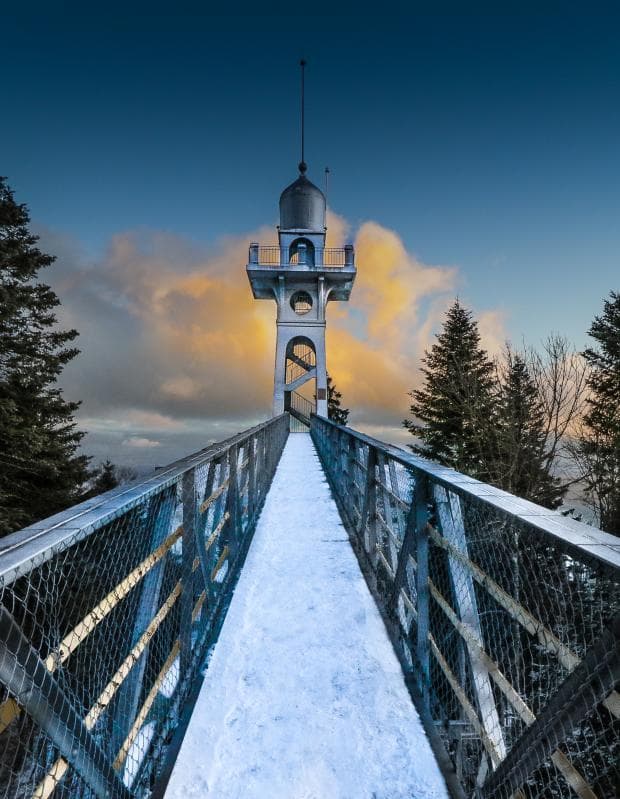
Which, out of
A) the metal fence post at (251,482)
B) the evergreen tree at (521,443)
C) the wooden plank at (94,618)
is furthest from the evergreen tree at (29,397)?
the evergreen tree at (521,443)

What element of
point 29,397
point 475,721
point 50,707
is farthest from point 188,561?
point 29,397

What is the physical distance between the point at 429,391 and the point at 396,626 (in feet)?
76.1

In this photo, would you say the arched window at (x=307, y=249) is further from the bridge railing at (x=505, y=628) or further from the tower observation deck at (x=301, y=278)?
the bridge railing at (x=505, y=628)

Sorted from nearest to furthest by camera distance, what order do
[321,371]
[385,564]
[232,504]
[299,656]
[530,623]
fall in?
[530,623]
[299,656]
[385,564]
[232,504]
[321,371]

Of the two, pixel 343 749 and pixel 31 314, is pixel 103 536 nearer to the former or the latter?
pixel 343 749

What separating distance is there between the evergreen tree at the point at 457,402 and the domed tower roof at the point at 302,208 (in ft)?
34.3

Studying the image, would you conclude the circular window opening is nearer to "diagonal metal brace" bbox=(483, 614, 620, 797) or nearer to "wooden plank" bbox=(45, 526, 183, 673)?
"wooden plank" bbox=(45, 526, 183, 673)

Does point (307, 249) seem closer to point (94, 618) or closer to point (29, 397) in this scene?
point (29, 397)

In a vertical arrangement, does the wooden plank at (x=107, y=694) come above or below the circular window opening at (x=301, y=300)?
below

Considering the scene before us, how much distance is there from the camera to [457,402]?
22719mm

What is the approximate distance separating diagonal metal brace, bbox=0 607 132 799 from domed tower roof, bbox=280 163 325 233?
2847cm

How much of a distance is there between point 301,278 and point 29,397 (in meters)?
16.3

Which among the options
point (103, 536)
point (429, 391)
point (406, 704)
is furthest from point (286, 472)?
point (429, 391)

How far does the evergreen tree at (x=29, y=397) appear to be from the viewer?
1388cm
